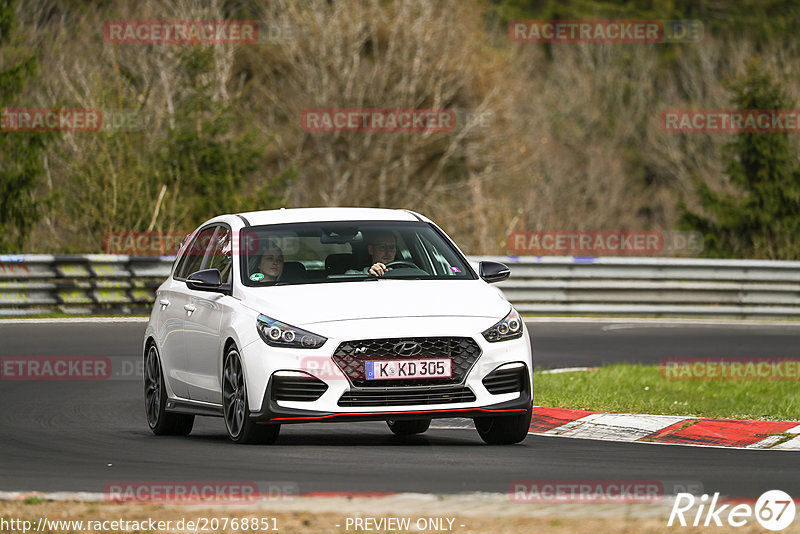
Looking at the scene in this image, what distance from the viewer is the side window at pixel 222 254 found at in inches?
449

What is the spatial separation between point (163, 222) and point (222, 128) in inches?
144

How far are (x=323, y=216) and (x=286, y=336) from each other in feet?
5.94

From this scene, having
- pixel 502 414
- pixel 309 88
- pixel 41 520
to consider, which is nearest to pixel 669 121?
pixel 309 88

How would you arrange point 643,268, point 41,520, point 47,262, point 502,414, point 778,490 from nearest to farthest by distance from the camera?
point 41,520 < point 778,490 < point 502,414 < point 47,262 < point 643,268

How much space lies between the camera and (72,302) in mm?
24484

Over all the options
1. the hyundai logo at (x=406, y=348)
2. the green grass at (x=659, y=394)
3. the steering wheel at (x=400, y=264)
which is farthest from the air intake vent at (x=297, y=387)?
the green grass at (x=659, y=394)

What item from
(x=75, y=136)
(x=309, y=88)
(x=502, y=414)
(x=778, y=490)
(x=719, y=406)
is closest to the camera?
(x=778, y=490)

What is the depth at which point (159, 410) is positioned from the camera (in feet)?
39.7

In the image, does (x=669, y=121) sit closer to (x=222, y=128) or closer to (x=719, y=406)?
(x=222, y=128)

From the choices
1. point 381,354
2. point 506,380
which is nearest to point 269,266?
point 381,354

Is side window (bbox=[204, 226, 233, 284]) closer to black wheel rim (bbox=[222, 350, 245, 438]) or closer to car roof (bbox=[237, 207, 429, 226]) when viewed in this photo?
car roof (bbox=[237, 207, 429, 226])

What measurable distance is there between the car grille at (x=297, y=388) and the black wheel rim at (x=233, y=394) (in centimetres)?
35

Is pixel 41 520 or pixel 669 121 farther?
pixel 669 121

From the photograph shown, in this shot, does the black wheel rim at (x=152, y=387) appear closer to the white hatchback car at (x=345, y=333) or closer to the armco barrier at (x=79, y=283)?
the white hatchback car at (x=345, y=333)
